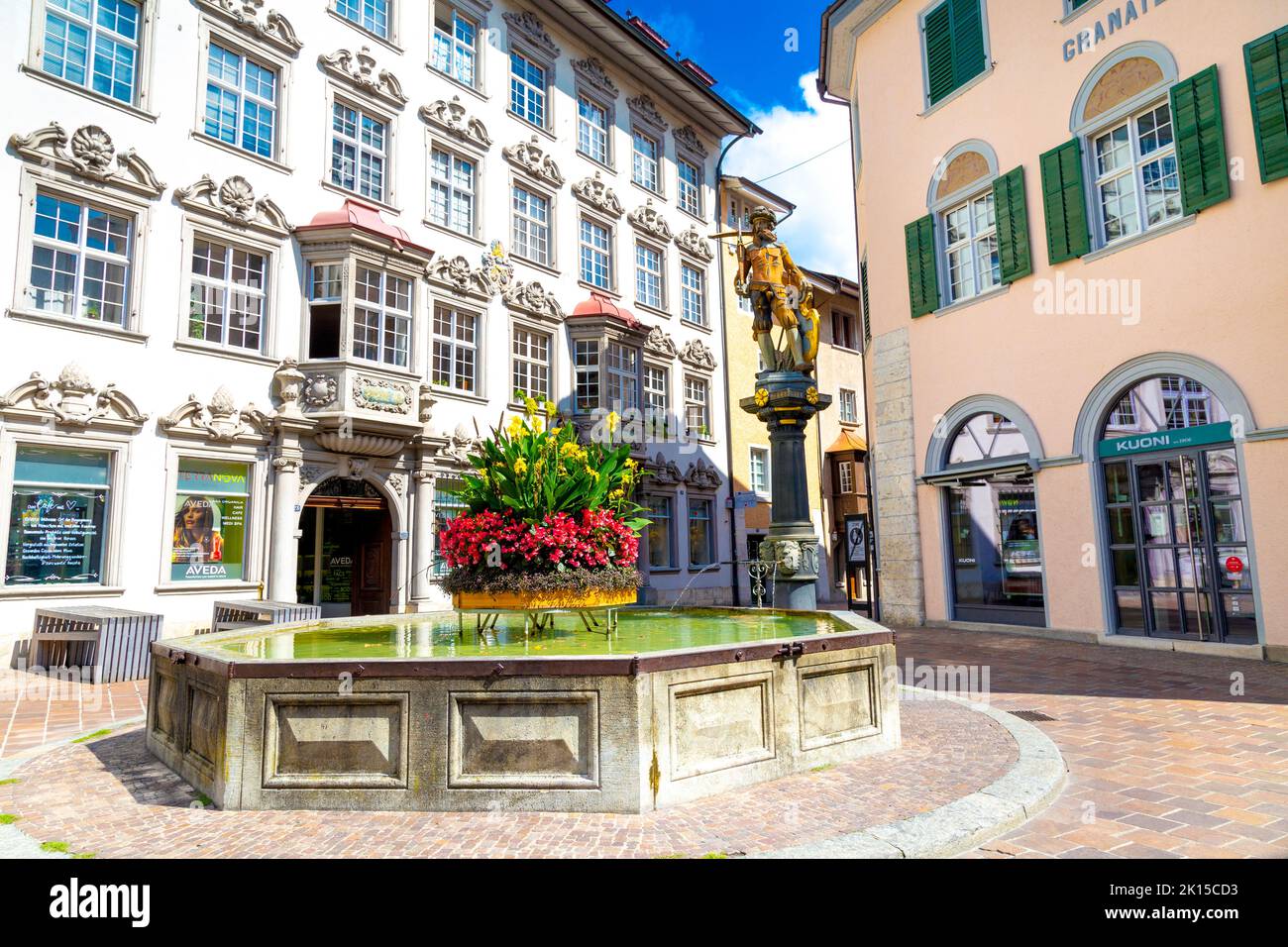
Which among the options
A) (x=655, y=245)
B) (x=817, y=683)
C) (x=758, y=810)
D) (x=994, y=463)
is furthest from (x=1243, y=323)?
(x=655, y=245)

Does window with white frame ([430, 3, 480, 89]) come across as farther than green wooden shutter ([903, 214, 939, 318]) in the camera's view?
Yes

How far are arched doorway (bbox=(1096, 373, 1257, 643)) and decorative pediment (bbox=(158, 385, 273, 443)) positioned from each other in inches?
574

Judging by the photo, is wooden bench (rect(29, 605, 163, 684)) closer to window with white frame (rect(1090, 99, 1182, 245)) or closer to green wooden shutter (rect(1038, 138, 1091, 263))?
green wooden shutter (rect(1038, 138, 1091, 263))

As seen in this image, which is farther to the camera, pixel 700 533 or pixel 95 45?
pixel 700 533

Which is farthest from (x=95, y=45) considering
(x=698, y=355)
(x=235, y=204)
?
(x=698, y=355)

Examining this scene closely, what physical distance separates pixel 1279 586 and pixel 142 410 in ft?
56.0

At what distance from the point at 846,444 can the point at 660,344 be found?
33.2 feet

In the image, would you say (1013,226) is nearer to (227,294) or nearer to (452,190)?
(452,190)

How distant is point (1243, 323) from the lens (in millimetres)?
11297

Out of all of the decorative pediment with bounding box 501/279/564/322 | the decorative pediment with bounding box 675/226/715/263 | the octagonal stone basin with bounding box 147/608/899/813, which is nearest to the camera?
the octagonal stone basin with bounding box 147/608/899/813

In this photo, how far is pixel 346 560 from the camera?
17891 mm

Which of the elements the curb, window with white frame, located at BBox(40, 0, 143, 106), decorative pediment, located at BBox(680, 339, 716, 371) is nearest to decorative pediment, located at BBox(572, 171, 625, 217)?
decorative pediment, located at BBox(680, 339, 716, 371)

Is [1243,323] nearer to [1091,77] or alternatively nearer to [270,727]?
[1091,77]

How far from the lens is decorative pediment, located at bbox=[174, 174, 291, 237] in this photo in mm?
13906
